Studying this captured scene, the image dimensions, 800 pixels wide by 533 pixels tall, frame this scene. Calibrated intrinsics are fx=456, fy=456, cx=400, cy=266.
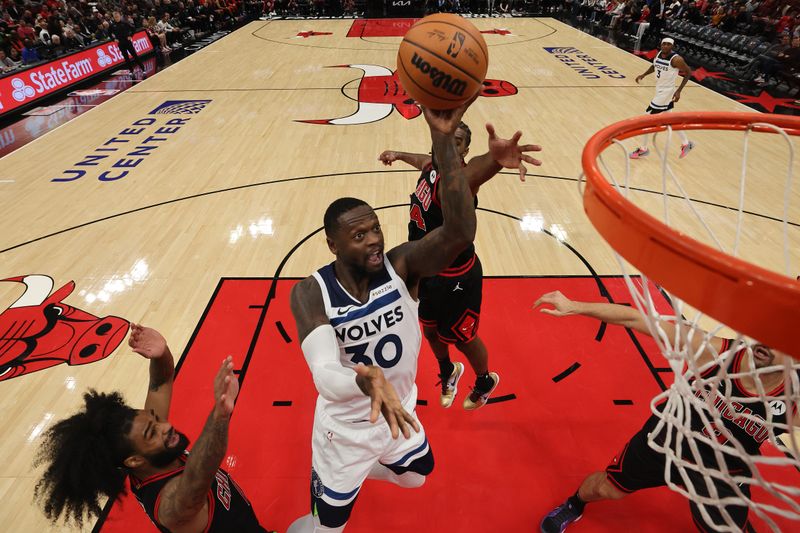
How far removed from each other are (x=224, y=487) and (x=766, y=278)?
2022 mm

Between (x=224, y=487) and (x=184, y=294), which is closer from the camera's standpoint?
(x=224, y=487)

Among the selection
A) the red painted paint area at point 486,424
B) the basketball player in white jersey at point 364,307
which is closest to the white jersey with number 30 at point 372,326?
the basketball player in white jersey at point 364,307

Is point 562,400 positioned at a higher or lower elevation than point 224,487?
lower

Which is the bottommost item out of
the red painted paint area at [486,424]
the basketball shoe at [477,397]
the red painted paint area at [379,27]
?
the red painted paint area at [486,424]

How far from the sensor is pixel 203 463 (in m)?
1.51

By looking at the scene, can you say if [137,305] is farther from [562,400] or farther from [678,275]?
[678,275]

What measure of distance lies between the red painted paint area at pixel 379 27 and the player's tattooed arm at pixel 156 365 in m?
15.9

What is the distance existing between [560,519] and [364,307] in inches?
66.8

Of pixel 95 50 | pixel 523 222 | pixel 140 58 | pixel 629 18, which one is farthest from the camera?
pixel 629 18

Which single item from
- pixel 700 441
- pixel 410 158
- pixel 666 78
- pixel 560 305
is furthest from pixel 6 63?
pixel 700 441

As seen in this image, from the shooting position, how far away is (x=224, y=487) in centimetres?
193

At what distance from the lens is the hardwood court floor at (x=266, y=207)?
10.3 ft

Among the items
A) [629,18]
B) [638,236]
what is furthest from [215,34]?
[638,236]

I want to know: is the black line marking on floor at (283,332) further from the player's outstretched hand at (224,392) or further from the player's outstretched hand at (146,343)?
the player's outstretched hand at (224,392)
